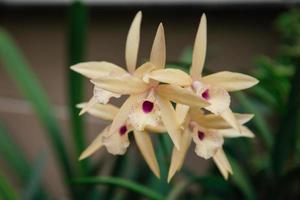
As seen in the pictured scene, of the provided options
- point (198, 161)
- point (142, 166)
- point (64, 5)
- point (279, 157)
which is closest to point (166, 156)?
point (279, 157)

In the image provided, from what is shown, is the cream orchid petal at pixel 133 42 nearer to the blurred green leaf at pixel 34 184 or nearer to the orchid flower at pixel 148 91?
the orchid flower at pixel 148 91

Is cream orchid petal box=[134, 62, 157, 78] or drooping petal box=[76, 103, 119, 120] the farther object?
drooping petal box=[76, 103, 119, 120]

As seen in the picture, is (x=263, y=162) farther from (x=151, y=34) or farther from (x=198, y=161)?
(x=151, y=34)

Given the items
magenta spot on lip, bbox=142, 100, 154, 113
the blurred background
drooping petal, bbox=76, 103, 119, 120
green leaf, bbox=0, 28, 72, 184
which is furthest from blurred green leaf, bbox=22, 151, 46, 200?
magenta spot on lip, bbox=142, 100, 154, 113

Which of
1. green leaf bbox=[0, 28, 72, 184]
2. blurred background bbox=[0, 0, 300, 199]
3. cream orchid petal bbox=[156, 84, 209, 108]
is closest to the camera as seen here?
cream orchid petal bbox=[156, 84, 209, 108]

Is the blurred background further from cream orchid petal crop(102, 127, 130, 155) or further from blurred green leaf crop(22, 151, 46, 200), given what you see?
cream orchid petal crop(102, 127, 130, 155)

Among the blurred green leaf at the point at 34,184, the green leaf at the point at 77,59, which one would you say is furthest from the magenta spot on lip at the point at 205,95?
the blurred green leaf at the point at 34,184
